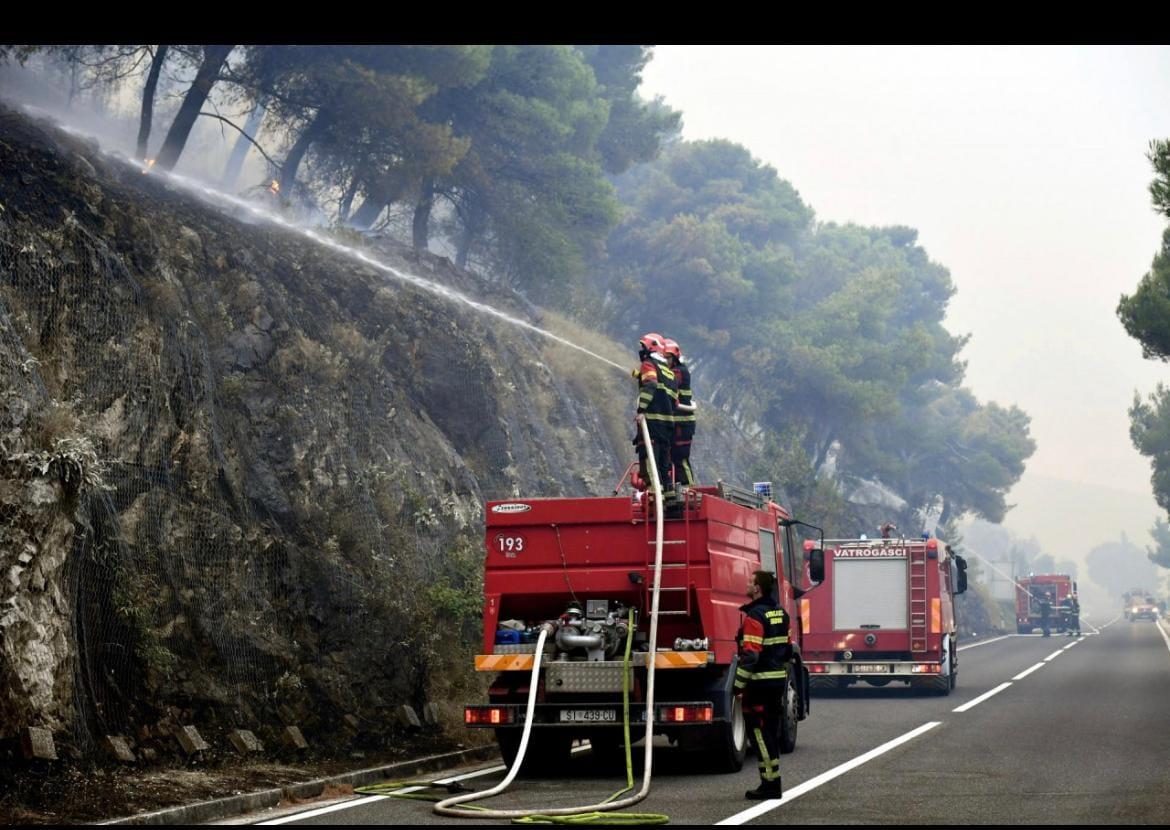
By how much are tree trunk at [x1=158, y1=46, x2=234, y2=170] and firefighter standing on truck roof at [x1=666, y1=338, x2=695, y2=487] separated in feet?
53.8

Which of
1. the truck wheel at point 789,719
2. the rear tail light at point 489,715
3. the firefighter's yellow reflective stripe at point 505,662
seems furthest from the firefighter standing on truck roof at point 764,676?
the truck wheel at point 789,719

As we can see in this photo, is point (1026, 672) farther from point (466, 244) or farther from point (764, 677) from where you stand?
point (764, 677)

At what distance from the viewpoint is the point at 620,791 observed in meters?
11.2

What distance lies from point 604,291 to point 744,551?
4339 cm

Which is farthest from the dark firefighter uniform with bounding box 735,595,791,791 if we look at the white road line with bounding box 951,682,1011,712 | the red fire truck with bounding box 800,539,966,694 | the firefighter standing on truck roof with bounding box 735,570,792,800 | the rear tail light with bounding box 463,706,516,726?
the red fire truck with bounding box 800,539,966,694

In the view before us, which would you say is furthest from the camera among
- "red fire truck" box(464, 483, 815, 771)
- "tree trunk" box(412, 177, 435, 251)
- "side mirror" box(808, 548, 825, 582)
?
"tree trunk" box(412, 177, 435, 251)

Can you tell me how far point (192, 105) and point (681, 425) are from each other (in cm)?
1689

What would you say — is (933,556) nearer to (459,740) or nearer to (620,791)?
(459,740)

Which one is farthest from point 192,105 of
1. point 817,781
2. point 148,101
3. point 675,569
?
point 817,781

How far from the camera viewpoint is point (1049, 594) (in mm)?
62000

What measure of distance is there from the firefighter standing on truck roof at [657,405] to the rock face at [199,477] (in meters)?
4.48

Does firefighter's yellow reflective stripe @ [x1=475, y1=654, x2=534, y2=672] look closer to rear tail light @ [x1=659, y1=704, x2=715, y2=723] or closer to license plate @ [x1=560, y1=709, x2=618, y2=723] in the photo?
license plate @ [x1=560, y1=709, x2=618, y2=723]

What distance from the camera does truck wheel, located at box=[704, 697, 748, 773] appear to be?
12648 mm

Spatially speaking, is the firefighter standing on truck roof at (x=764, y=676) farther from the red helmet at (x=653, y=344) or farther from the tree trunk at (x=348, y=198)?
the tree trunk at (x=348, y=198)
